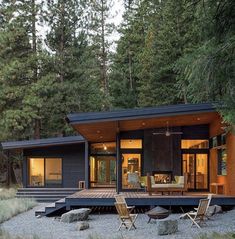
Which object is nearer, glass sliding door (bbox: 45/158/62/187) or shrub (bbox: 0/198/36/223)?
shrub (bbox: 0/198/36/223)

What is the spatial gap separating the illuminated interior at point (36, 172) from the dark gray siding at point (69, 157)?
34 cm

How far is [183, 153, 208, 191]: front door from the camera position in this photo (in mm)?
20438

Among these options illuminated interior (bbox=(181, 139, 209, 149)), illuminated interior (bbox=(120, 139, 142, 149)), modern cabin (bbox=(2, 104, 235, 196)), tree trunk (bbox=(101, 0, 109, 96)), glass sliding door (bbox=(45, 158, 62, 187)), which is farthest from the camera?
tree trunk (bbox=(101, 0, 109, 96))

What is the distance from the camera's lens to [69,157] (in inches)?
1003

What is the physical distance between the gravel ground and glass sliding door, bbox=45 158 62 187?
8856mm

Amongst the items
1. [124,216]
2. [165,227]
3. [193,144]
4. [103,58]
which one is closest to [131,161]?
[193,144]

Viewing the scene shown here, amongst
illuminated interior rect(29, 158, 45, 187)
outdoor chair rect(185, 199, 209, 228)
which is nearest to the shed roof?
outdoor chair rect(185, 199, 209, 228)

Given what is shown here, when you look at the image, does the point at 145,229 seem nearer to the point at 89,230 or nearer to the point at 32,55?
the point at 89,230

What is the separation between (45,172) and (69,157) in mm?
1391

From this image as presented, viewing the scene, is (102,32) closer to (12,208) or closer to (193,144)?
(193,144)

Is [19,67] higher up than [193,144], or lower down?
higher up

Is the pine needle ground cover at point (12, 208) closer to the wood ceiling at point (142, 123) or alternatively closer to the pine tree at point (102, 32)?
the wood ceiling at point (142, 123)

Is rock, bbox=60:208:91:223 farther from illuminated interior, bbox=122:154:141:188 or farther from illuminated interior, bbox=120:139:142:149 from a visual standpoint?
illuminated interior, bbox=120:139:142:149

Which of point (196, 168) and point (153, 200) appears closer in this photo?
point (153, 200)
